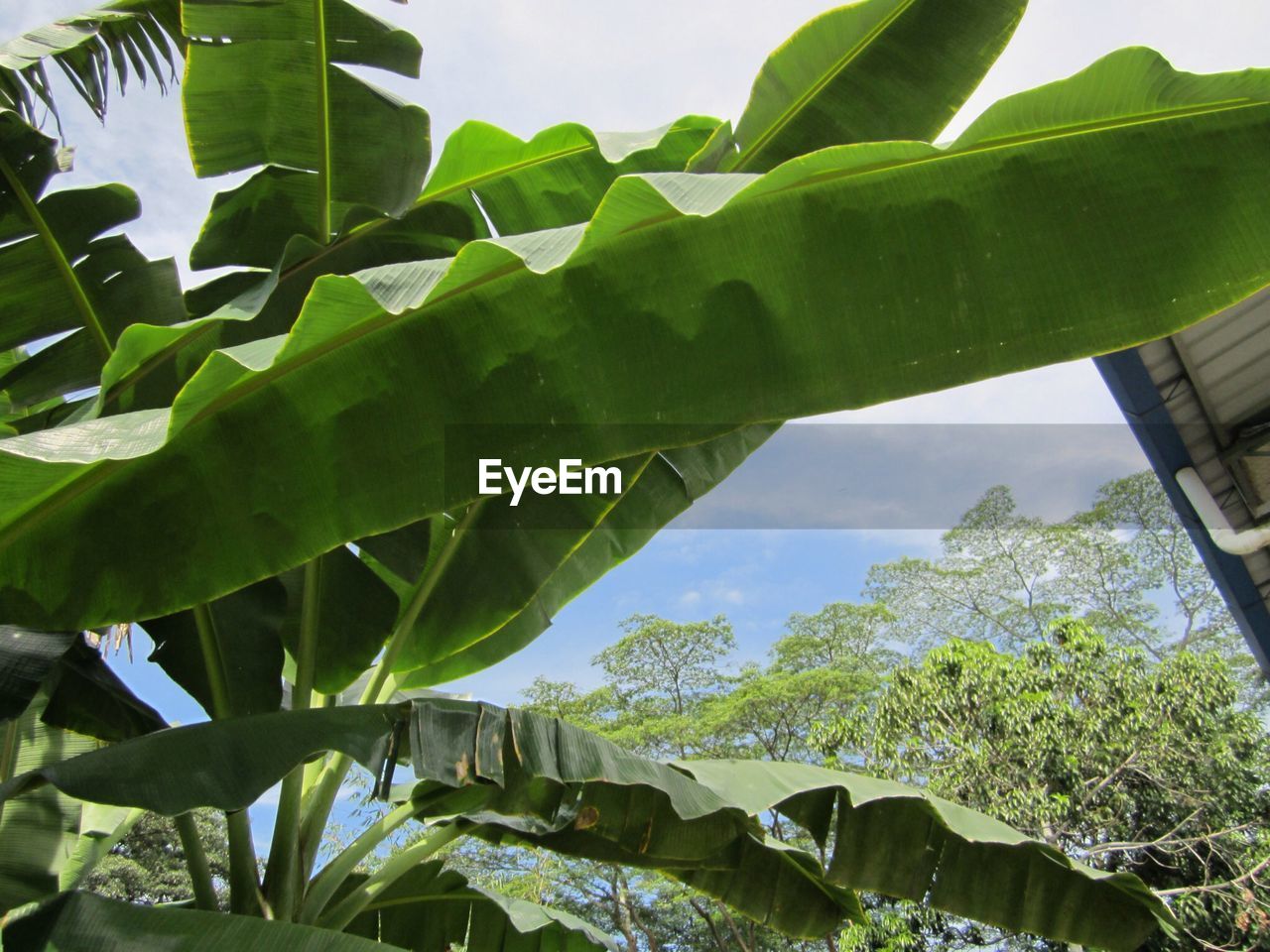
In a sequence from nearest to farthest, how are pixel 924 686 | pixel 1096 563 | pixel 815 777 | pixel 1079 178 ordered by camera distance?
pixel 1079 178 < pixel 815 777 < pixel 924 686 < pixel 1096 563

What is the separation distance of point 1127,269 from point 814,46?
732mm


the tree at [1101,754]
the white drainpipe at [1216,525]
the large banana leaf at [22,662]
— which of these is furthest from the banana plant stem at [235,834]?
the white drainpipe at [1216,525]

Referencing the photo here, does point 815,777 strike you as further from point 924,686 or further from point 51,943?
point 924,686

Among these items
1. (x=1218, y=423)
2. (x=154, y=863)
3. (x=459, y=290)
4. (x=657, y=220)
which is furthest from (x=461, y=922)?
(x=154, y=863)

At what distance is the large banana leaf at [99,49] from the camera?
1.66 meters

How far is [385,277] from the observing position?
1069mm

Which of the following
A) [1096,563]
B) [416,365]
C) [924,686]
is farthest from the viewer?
[1096,563]

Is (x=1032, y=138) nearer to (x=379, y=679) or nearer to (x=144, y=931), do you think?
(x=144, y=931)

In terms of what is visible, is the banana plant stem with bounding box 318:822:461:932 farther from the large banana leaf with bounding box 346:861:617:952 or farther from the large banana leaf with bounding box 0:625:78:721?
the large banana leaf with bounding box 0:625:78:721

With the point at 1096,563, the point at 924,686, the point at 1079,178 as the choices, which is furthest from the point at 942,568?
the point at 1079,178

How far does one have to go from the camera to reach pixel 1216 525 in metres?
6.30

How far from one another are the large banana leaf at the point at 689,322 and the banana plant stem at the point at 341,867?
2.40 ft

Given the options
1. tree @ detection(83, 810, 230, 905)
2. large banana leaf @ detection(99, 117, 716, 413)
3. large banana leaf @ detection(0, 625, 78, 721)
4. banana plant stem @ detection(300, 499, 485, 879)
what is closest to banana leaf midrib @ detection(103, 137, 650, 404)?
large banana leaf @ detection(99, 117, 716, 413)

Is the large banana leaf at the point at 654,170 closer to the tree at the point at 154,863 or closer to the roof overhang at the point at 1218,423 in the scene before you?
the roof overhang at the point at 1218,423
